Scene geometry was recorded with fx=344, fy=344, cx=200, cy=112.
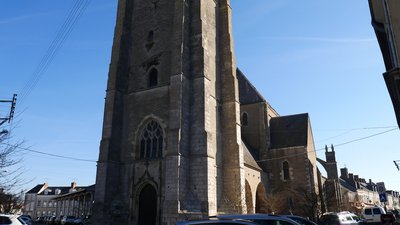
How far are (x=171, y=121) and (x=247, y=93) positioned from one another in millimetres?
17605

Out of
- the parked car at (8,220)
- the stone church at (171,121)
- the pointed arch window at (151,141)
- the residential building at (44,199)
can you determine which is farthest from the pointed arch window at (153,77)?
the residential building at (44,199)

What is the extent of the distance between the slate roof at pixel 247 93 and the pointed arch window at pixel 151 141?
15589 millimetres

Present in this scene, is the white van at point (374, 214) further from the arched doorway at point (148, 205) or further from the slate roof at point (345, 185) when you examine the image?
the slate roof at point (345, 185)

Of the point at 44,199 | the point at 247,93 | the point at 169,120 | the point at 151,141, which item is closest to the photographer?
the point at 169,120

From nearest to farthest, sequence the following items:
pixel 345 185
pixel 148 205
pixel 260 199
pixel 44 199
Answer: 1. pixel 148 205
2. pixel 260 199
3. pixel 345 185
4. pixel 44 199

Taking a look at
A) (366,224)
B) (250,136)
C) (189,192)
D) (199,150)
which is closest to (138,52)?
(199,150)

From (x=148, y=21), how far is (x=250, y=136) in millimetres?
15517

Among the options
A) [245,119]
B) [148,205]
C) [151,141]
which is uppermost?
[245,119]

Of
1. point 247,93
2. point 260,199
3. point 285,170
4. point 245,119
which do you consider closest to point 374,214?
point 260,199

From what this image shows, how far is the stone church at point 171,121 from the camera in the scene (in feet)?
67.7

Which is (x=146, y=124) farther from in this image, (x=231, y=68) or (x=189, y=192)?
(x=231, y=68)

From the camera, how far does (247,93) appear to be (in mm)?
37094

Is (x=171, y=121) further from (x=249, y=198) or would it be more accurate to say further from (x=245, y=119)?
(x=245, y=119)

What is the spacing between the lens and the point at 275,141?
35250 millimetres
